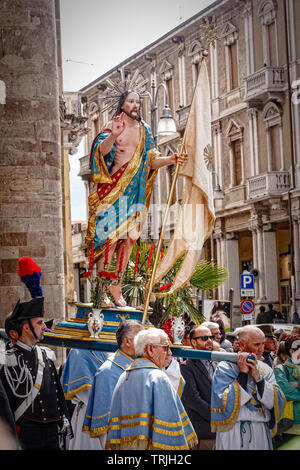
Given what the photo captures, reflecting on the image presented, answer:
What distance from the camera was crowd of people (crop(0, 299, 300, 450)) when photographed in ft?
17.7

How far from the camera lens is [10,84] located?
1067 cm

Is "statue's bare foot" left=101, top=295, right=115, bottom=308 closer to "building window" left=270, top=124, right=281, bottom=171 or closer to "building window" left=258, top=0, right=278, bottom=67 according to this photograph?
"building window" left=270, top=124, right=281, bottom=171

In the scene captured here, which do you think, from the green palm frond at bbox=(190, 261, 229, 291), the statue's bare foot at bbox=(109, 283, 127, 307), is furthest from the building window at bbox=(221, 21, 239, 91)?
the statue's bare foot at bbox=(109, 283, 127, 307)

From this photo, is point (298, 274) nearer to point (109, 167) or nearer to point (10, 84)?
point (10, 84)

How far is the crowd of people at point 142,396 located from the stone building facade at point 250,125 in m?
19.9

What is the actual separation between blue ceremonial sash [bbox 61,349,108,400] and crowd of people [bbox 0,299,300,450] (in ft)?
1.87

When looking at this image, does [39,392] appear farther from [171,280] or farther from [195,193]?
[171,280]

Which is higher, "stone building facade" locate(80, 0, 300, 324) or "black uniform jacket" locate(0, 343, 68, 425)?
"stone building facade" locate(80, 0, 300, 324)

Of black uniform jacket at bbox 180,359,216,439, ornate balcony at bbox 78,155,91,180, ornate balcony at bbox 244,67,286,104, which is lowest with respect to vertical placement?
black uniform jacket at bbox 180,359,216,439

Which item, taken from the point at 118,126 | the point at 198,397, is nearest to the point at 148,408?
the point at 198,397

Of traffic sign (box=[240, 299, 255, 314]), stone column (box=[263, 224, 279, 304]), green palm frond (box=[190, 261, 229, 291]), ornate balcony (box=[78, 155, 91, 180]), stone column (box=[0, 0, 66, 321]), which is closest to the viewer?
stone column (box=[0, 0, 66, 321])

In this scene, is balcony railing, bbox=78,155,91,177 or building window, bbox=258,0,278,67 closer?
balcony railing, bbox=78,155,91,177

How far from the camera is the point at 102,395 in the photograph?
6668 millimetres
